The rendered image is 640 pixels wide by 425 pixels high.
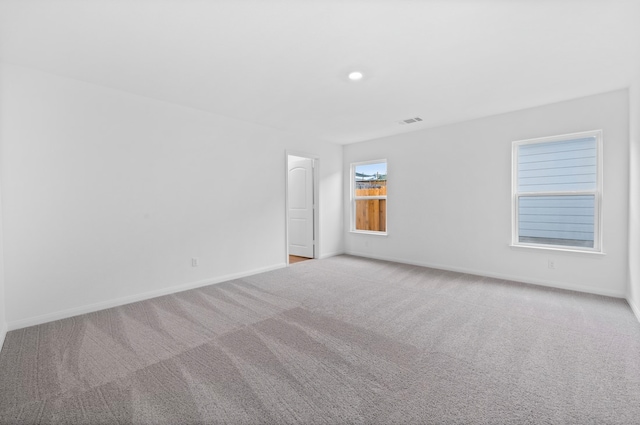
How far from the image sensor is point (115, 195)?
3086 millimetres

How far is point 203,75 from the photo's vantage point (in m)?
2.76

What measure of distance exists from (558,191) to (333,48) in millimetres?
3535

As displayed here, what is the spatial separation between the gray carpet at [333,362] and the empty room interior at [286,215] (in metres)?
0.02

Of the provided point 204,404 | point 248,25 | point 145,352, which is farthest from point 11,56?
point 204,404

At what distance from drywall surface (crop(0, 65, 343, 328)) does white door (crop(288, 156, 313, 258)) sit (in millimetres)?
1335

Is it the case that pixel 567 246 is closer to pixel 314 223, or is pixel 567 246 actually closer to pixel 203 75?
pixel 314 223

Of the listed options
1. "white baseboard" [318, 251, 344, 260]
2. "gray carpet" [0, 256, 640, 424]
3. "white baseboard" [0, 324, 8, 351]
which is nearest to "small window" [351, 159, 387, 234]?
"white baseboard" [318, 251, 344, 260]

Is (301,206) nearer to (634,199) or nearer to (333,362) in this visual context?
(333,362)

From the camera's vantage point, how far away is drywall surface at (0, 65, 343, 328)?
8.41ft

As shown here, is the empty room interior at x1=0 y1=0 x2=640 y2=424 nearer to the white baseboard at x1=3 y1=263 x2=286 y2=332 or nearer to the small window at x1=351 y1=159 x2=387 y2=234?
the white baseboard at x1=3 y1=263 x2=286 y2=332

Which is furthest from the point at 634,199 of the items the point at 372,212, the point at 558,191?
the point at 372,212

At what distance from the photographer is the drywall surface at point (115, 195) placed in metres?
2.56

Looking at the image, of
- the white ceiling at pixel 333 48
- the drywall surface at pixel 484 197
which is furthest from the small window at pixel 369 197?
the white ceiling at pixel 333 48

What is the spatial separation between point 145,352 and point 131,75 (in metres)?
2.59
